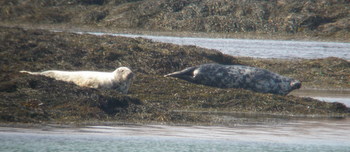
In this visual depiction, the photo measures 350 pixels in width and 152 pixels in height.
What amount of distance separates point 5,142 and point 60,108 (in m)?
2.14

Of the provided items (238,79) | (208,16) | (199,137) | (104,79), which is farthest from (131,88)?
(208,16)

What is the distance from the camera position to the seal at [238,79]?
13.1m

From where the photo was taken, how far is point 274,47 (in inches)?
957

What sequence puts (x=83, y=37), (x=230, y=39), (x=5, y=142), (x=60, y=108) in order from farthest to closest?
(x=230, y=39)
(x=83, y=37)
(x=60, y=108)
(x=5, y=142)

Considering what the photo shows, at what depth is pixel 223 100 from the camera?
11.3m

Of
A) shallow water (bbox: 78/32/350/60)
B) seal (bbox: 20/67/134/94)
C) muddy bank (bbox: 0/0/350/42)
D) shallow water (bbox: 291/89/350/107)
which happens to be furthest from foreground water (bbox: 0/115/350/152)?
muddy bank (bbox: 0/0/350/42)

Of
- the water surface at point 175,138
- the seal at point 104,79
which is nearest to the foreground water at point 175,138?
the water surface at point 175,138

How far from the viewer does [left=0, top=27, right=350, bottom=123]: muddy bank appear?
9.09 metres

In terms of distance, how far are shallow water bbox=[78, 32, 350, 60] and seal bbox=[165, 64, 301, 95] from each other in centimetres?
705

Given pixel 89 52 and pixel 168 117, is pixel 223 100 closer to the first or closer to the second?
pixel 168 117

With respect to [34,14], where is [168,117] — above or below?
below

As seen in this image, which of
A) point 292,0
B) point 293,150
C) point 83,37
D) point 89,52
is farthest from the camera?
point 292,0

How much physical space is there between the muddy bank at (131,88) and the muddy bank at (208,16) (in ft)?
40.7

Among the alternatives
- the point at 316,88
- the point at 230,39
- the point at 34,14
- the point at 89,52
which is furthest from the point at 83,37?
the point at 34,14
